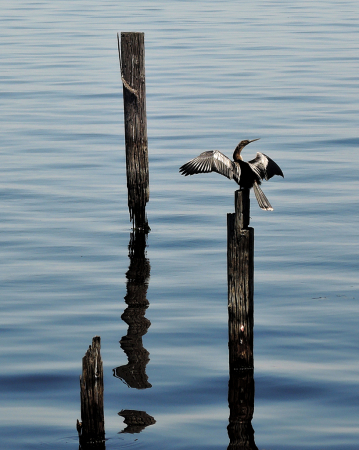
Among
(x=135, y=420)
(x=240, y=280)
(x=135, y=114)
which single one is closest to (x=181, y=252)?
(x=135, y=114)

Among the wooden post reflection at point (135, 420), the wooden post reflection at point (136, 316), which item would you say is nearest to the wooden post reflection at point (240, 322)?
the wooden post reflection at point (135, 420)

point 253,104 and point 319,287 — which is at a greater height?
point 253,104

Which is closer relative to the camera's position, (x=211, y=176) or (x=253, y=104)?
(x=211, y=176)

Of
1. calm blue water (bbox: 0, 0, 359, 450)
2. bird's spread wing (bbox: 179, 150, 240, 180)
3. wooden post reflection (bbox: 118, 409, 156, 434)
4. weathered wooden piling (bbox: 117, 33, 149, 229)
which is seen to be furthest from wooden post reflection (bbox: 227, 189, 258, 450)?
weathered wooden piling (bbox: 117, 33, 149, 229)

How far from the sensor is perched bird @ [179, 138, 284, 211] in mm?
8914

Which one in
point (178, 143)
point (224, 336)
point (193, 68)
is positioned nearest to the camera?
point (224, 336)

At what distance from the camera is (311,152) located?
21.1 meters

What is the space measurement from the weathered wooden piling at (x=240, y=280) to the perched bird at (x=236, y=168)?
25.4 inches

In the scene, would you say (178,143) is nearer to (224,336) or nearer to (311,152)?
(311,152)

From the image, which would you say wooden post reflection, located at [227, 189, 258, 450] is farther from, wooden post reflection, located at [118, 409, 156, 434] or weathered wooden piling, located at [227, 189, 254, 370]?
wooden post reflection, located at [118, 409, 156, 434]

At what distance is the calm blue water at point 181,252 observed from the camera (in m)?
8.68

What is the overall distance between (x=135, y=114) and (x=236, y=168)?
510 centimetres

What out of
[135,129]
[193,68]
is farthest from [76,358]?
[193,68]

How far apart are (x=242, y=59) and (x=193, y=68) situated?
10.4 ft
